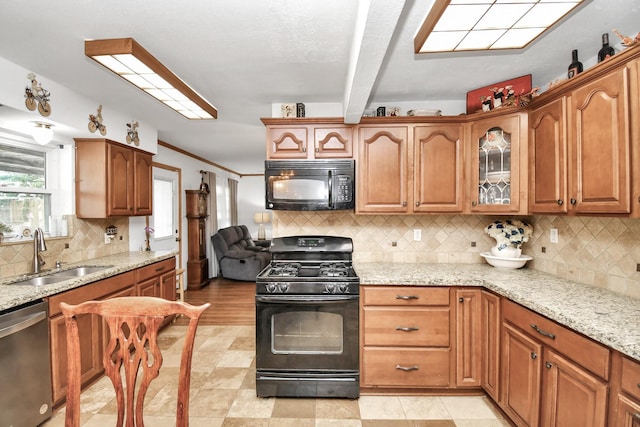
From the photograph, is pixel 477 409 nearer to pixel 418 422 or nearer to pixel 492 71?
pixel 418 422

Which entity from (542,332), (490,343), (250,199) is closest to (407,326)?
(490,343)

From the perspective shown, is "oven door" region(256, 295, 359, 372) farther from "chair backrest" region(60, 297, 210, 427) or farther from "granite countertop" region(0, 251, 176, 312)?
"granite countertop" region(0, 251, 176, 312)

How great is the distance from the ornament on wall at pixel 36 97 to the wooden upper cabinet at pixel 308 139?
170cm

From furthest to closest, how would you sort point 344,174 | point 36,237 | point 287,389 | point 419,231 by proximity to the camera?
point 419,231
point 344,174
point 36,237
point 287,389

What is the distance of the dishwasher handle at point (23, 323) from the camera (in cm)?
161

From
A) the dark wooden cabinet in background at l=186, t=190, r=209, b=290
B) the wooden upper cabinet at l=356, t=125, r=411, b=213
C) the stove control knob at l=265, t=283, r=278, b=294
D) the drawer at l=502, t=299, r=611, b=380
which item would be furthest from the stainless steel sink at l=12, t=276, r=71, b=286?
the drawer at l=502, t=299, r=611, b=380

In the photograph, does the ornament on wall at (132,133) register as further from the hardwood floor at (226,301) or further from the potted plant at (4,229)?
the hardwood floor at (226,301)

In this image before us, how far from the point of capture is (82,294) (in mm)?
2129

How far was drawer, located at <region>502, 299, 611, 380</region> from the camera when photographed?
1229 mm

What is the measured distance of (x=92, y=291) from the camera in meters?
2.22

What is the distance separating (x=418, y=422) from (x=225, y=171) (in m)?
6.83

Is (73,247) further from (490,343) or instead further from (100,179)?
(490,343)

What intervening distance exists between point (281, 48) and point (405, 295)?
1905 mm

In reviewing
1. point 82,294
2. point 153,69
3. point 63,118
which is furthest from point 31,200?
point 153,69
